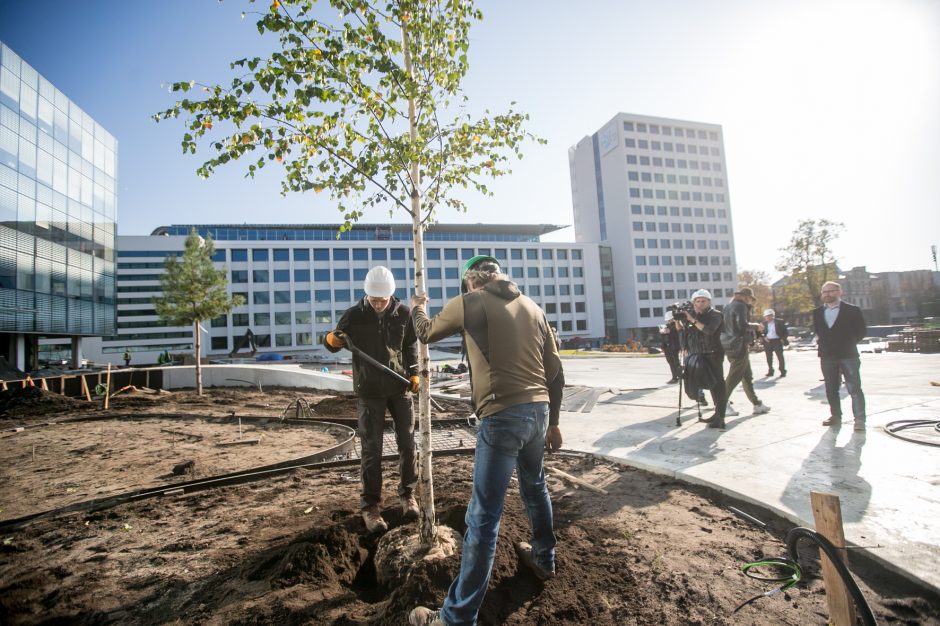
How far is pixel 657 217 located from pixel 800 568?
85.7m

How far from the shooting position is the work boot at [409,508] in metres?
3.65

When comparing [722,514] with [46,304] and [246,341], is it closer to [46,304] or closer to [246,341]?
[46,304]

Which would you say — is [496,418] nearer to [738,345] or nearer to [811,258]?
[738,345]

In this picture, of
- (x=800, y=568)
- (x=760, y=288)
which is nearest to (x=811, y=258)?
(x=760, y=288)

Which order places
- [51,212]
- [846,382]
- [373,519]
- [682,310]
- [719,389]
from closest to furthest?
[373,519] → [846,382] → [719,389] → [682,310] → [51,212]

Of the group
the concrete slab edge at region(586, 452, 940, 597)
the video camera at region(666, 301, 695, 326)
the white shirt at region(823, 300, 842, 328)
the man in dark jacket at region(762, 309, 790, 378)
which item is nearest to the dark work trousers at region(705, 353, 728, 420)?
the video camera at region(666, 301, 695, 326)

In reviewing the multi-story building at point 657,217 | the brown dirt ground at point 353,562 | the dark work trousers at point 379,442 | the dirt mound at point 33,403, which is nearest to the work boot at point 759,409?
the brown dirt ground at point 353,562

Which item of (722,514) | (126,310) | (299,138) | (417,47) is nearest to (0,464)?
(299,138)

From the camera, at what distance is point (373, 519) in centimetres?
346

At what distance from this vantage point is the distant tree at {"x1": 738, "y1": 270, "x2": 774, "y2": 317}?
60.1 m

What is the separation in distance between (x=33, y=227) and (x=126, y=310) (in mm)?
41669

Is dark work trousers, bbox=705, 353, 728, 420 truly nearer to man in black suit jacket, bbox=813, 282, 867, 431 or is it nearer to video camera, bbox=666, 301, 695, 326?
video camera, bbox=666, 301, 695, 326

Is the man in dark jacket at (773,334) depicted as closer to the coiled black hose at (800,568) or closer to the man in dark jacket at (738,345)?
the man in dark jacket at (738,345)

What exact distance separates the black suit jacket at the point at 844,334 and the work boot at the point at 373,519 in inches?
259
